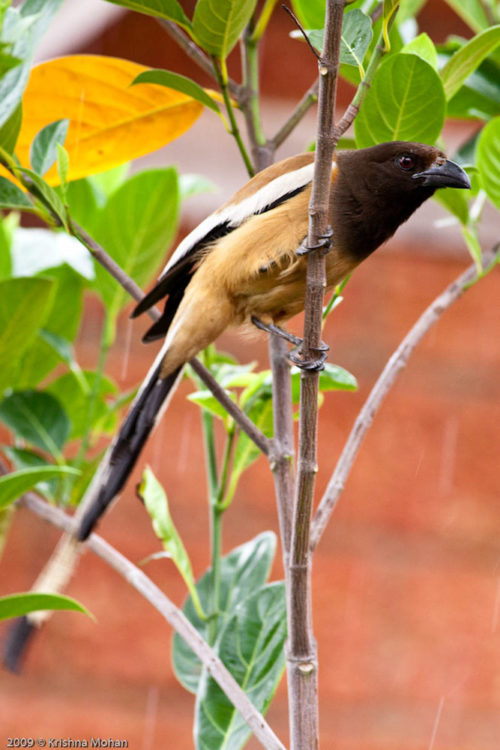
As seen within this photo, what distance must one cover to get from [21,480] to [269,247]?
287mm

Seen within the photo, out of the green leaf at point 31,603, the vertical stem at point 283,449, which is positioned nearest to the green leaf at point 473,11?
the vertical stem at point 283,449

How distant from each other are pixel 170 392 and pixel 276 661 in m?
0.27

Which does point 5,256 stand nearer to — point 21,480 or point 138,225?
point 138,225

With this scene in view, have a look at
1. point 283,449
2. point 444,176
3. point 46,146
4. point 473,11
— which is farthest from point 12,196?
point 473,11

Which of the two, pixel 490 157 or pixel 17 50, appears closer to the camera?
pixel 17 50

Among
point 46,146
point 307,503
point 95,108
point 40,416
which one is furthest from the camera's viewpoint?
point 40,416

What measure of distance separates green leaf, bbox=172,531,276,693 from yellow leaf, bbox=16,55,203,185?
34 centimetres

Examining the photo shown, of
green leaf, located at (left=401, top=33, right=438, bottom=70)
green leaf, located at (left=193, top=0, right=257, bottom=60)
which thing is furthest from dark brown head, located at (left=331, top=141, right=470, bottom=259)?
green leaf, located at (left=193, top=0, right=257, bottom=60)

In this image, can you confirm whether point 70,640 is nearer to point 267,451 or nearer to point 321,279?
point 267,451

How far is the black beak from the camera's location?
0.70 meters

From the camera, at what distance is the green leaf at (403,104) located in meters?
0.60

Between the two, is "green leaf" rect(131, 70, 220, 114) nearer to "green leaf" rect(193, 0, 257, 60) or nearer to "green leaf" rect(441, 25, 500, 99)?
"green leaf" rect(193, 0, 257, 60)

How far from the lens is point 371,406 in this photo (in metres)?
0.60

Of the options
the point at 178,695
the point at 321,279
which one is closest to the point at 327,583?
the point at 178,695
